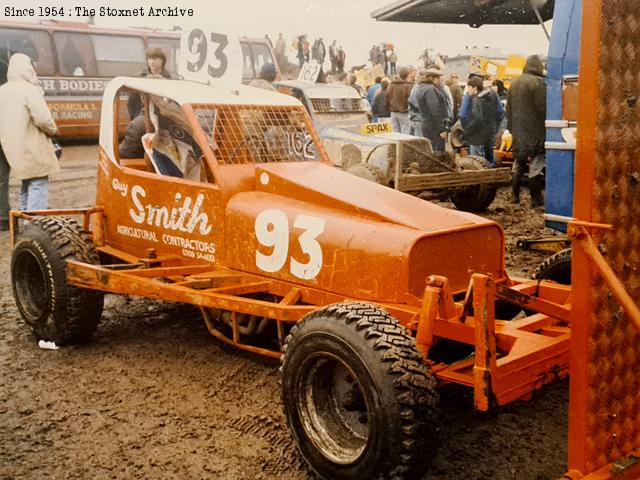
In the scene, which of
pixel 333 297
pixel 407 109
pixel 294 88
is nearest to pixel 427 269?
pixel 333 297

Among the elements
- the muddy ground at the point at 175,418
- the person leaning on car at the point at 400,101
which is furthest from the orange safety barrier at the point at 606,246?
the person leaning on car at the point at 400,101

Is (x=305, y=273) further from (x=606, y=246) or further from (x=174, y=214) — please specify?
(x=606, y=246)

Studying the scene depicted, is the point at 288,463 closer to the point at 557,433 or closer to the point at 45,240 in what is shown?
the point at 557,433

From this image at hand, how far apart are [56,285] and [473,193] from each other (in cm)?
642

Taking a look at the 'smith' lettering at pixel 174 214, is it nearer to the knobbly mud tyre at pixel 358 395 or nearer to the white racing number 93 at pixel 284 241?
the white racing number 93 at pixel 284 241

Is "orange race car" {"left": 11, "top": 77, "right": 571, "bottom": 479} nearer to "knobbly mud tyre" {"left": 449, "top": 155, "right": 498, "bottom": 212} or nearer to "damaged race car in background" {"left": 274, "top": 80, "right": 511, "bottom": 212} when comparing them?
"damaged race car in background" {"left": 274, "top": 80, "right": 511, "bottom": 212}

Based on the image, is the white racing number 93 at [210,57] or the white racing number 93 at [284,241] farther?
the white racing number 93 at [210,57]

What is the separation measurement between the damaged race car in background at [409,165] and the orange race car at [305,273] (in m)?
4.16

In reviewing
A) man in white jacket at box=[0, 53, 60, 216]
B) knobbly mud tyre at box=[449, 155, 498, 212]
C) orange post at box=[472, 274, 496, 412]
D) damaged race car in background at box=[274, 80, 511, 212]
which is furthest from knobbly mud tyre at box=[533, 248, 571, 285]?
man in white jacket at box=[0, 53, 60, 216]

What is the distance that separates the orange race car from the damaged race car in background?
4156 millimetres

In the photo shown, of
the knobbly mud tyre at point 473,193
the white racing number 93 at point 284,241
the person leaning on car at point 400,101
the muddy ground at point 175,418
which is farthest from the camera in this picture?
the person leaning on car at point 400,101

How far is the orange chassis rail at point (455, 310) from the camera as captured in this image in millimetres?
2754

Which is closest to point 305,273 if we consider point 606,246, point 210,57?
point 606,246

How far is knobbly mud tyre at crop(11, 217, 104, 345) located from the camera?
459 centimetres
